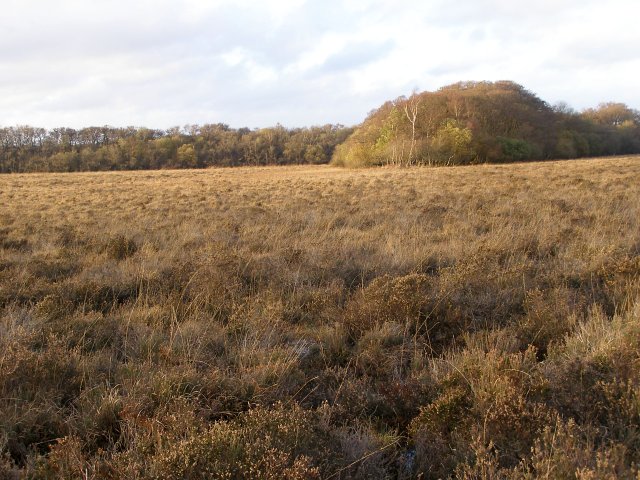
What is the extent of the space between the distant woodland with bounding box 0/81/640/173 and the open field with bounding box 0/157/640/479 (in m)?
35.9

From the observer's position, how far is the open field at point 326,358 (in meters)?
2.15

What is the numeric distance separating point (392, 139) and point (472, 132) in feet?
26.4

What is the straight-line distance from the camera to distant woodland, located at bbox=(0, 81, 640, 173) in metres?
42.6

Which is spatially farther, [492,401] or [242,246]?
[242,246]

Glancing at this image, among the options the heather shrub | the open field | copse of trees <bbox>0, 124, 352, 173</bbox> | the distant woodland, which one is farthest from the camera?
copse of trees <bbox>0, 124, 352, 173</bbox>

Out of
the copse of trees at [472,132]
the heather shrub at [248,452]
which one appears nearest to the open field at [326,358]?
the heather shrub at [248,452]

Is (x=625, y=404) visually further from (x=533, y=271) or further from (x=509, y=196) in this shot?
(x=509, y=196)

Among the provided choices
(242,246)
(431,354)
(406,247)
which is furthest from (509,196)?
(431,354)

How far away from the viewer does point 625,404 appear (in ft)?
7.84

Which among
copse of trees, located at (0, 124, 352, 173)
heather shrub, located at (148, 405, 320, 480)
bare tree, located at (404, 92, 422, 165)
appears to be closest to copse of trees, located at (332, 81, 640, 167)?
bare tree, located at (404, 92, 422, 165)

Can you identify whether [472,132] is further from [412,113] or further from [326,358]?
[326,358]

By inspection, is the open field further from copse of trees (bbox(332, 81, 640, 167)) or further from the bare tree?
copse of trees (bbox(332, 81, 640, 167))

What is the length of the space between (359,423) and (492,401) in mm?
784

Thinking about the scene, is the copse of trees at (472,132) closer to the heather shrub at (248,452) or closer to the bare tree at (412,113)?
the bare tree at (412,113)
